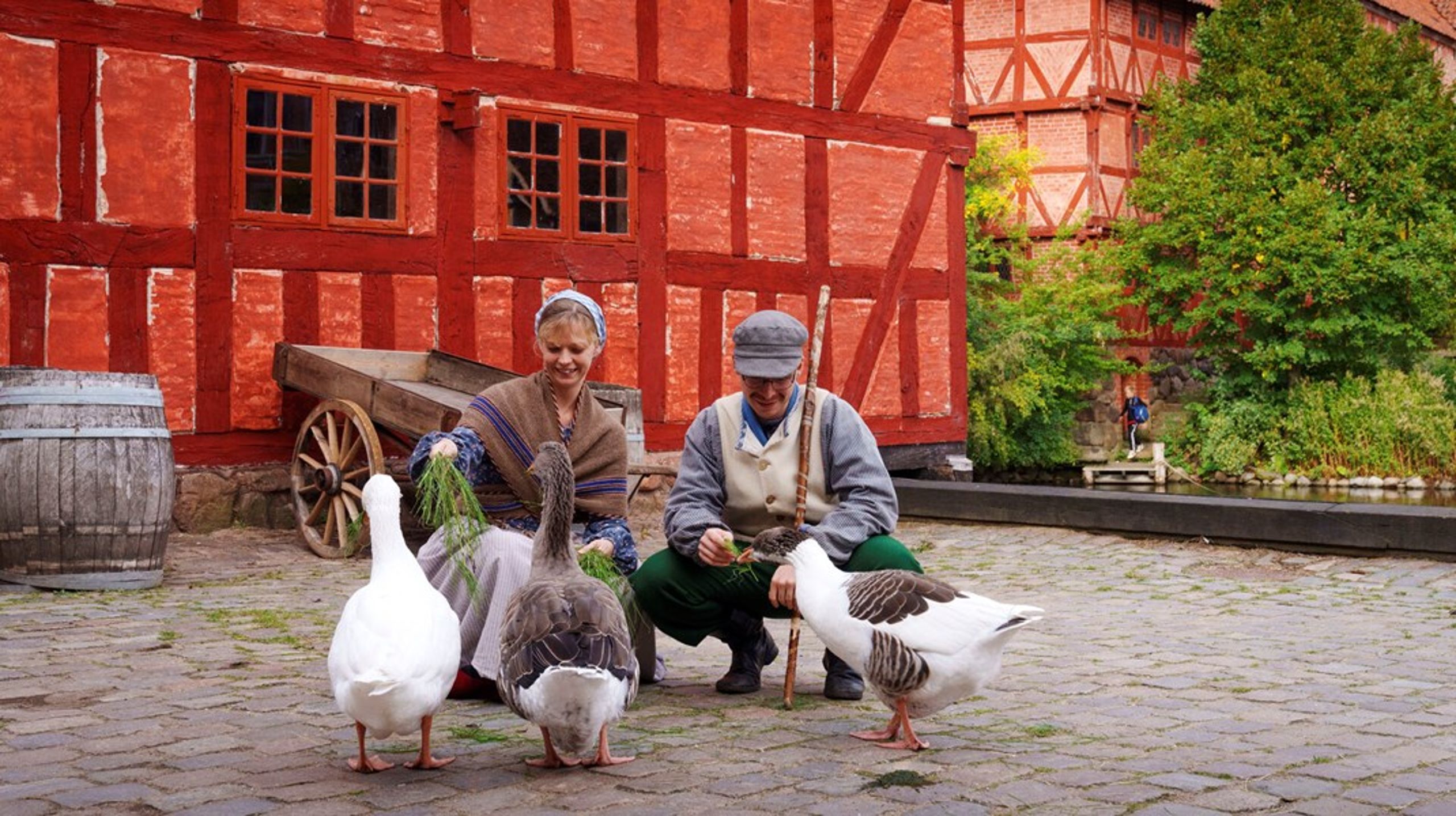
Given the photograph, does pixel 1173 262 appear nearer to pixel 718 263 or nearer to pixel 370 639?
pixel 718 263

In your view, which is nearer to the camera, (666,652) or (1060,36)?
(666,652)

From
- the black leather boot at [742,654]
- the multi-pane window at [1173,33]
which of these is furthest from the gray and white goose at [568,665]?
the multi-pane window at [1173,33]

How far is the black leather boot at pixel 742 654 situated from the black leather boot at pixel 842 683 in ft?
0.91

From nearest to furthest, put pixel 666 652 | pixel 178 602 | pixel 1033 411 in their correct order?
pixel 666 652
pixel 178 602
pixel 1033 411

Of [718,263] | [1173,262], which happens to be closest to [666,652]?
[718,263]

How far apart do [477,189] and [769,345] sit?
26.4 ft

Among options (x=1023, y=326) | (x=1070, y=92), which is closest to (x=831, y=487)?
(x=1023, y=326)

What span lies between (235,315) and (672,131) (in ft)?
14.6

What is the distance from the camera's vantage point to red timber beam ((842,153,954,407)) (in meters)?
15.8

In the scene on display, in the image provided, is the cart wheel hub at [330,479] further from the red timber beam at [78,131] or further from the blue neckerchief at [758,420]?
the blue neckerchief at [758,420]

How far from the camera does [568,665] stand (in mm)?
4008

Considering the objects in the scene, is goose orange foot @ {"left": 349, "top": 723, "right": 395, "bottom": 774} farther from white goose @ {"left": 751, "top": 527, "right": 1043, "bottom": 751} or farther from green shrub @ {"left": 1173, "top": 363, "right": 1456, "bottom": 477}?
green shrub @ {"left": 1173, "top": 363, "right": 1456, "bottom": 477}

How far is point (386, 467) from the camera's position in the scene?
11727 mm

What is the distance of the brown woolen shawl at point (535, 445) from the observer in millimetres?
5418
